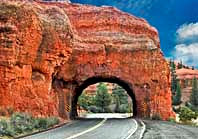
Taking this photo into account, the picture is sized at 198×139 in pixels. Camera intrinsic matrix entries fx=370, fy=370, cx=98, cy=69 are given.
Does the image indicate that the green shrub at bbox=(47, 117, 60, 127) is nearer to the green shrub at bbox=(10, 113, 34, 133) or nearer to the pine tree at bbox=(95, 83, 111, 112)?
the green shrub at bbox=(10, 113, 34, 133)

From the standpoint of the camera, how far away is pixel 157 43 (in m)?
43.6

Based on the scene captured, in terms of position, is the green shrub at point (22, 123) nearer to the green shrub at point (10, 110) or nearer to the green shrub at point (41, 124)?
the green shrub at point (41, 124)

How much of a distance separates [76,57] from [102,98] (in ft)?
136

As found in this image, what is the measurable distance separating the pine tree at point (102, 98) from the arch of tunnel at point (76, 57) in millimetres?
36755

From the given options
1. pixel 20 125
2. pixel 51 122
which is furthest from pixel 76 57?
pixel 20 125

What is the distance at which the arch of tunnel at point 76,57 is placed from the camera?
2427 centimetres

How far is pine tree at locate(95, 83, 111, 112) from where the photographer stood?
79375mm

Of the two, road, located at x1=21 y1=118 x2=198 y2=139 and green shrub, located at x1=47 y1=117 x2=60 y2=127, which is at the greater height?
green shrub, located at x1=47 y1=117 x2=60 y2=127

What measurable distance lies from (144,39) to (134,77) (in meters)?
4.49

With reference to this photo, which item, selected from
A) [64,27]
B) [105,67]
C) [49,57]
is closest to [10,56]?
[49,57]

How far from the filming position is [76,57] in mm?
38781

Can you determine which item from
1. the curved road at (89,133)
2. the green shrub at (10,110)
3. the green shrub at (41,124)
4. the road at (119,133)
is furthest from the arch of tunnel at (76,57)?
the road at (119,133)

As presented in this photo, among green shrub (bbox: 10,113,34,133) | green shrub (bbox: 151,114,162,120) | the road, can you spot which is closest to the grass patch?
green shrub (bbox: 10,113,34,133)

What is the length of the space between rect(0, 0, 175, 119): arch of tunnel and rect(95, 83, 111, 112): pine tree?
3675 centimetres
